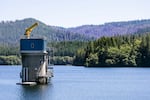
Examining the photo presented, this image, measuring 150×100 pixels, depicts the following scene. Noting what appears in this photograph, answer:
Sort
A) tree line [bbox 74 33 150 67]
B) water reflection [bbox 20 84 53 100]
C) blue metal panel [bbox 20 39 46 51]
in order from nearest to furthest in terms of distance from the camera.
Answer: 1. water reflection [bbox 20 84 53 100]
2. blue metal panel [bbox 20 39 46 51]
3. tree line [bbox 74 33 150 67]

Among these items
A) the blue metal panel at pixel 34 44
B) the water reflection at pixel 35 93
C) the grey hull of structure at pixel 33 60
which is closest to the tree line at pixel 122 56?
the grey hull of structure at pixel 33 60

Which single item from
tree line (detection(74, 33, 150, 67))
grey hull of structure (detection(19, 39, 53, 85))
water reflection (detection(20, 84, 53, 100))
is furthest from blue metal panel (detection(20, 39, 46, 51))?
tree line (detection(74, 33, 150, 67))

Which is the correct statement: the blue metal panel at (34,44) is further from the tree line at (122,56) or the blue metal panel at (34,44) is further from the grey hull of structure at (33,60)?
the tree line at (122,56)

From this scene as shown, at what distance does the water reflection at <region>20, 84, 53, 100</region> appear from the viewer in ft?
206

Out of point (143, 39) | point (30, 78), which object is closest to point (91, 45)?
point (143, 39)

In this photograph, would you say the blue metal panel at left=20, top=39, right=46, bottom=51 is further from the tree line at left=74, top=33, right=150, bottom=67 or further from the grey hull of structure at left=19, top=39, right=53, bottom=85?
the tree line at left=74, top=33, right=150, bottom=67

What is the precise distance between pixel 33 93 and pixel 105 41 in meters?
132

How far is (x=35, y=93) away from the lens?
67625mm

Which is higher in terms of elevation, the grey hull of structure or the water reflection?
the grey hull of structure

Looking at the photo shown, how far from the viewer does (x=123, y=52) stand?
191125 mm

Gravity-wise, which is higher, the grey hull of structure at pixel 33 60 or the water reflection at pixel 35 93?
the grey hull of structure at pixel 33 60

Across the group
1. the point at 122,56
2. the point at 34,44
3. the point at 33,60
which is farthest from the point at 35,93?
the point at 122,56

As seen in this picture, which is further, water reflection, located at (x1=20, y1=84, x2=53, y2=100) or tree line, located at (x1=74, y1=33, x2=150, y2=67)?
tree line, located at (x1=74, y1=33, x2=150, y2=67)

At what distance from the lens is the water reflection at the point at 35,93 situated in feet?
206
